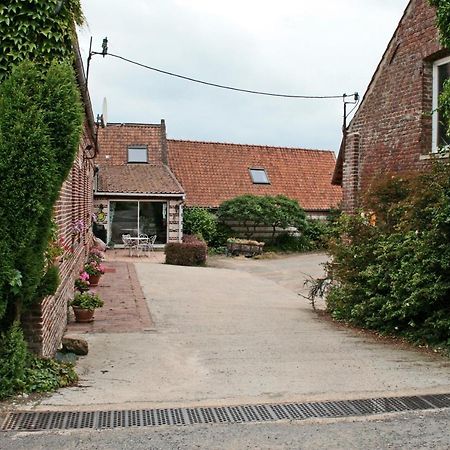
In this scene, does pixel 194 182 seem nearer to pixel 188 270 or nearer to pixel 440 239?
pixel 188 270

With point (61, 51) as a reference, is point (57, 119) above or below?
below

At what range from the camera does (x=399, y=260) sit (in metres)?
8.92

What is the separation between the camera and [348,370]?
6613 mm

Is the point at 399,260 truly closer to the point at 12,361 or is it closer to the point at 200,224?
the point at 12,361

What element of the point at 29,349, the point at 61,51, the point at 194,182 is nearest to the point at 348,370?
the point at 29,349

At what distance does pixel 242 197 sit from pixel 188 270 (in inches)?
333

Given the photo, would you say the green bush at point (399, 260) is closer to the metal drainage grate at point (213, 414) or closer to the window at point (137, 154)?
the metal drainage grate at point (213, 414)

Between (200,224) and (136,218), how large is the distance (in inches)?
114

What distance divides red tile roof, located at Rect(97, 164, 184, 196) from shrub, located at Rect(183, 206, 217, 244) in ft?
5.37

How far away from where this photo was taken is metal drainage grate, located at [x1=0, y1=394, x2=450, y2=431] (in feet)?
15.5

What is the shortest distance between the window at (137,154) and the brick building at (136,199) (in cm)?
7

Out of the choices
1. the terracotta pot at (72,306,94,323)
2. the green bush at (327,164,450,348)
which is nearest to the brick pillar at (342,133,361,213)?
the green bush at (327,164,450,348)

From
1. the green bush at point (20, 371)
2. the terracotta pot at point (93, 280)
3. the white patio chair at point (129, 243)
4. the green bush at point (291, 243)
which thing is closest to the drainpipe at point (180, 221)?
the white patio chair at point (129, 243)

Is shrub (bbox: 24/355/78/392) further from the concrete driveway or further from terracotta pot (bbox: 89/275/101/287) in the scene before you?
terracotta pot (bbox: 89/275/101/287)
